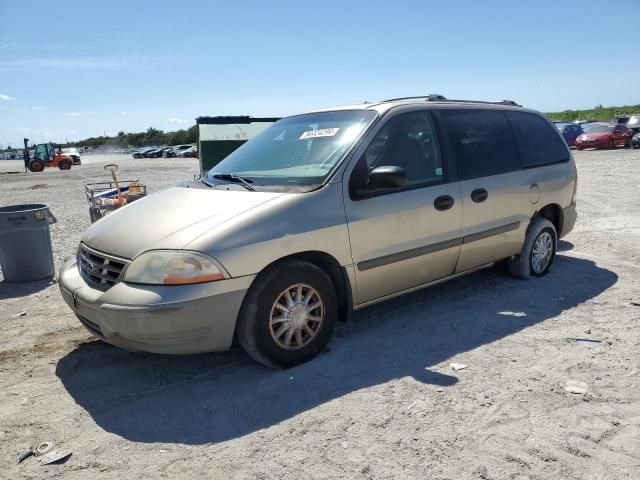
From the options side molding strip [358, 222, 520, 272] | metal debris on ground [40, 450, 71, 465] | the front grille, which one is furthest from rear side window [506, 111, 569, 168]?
metal debris on ground [40, 450, 71, 465]

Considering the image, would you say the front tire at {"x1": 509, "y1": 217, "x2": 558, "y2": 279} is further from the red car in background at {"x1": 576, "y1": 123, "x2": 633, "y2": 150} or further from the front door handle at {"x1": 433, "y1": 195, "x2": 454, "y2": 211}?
the red car in background at {"x1": 576, "y1": 123, "x2": 633, "y2": 150}

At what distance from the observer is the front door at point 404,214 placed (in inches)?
153

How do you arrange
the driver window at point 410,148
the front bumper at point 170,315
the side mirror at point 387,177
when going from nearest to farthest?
the front bumper at point 170,315
the side mirror at point 387,177
the driver window at point 410,148

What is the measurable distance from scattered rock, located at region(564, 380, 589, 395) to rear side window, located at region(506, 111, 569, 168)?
8.57 ft

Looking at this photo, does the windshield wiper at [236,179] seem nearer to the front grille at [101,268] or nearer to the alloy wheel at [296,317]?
the alloy wheel at [296,317]

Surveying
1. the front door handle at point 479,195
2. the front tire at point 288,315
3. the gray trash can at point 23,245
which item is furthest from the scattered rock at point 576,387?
the gray trash can at point 23,245

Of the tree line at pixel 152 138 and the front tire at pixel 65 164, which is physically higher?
the tree line at pixel 152 138

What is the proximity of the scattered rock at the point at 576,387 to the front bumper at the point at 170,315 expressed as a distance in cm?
213

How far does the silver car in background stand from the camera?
321 cm

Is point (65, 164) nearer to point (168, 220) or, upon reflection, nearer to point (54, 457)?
point (168, 220)

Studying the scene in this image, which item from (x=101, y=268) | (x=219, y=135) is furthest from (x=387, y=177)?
(x=219, y=135)

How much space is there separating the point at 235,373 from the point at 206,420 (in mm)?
601

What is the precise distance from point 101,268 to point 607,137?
30.6 m

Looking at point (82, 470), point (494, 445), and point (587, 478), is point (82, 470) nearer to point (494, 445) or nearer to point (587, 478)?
point (494, 445)
